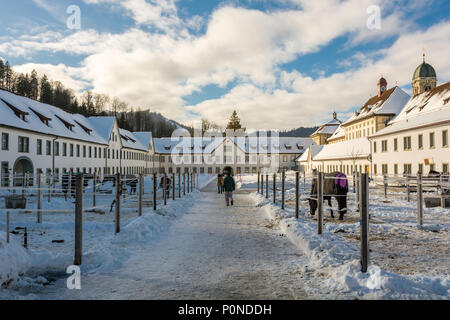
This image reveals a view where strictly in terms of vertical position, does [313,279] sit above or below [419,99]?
below

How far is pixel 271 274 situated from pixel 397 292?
1991 mm

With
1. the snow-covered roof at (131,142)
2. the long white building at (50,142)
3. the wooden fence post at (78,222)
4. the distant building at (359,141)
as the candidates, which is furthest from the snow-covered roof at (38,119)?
the distant building at (359,141)

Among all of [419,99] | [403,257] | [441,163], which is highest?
[419,99]

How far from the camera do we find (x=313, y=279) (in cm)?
532

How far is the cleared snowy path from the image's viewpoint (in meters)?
4.79

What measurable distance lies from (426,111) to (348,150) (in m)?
12.2

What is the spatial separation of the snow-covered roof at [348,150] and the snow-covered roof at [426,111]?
442cm

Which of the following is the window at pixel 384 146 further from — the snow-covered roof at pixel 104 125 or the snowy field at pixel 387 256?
the snow-covered roof at pixel 104 125

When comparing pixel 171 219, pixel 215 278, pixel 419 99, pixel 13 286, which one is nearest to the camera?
pixel 13 286

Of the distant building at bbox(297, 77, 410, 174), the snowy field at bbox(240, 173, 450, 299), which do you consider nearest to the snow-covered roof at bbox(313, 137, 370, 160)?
the distant building at bbox(297, 77, 410, 174)

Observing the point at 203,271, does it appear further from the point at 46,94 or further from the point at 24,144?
the point at 46,94
